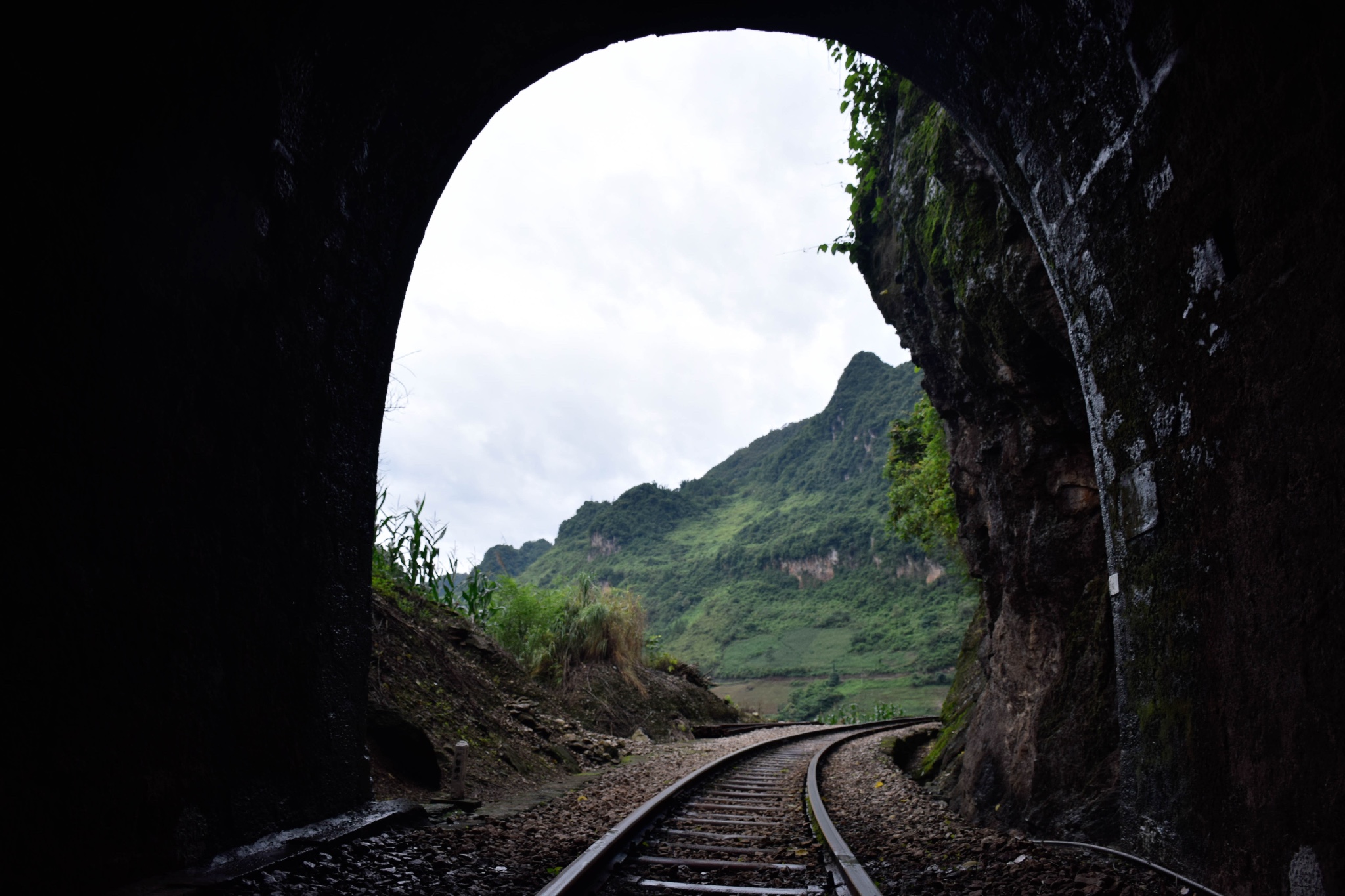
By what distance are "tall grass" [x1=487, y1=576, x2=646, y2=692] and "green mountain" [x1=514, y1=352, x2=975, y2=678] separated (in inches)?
544

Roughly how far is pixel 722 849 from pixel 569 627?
887 cm

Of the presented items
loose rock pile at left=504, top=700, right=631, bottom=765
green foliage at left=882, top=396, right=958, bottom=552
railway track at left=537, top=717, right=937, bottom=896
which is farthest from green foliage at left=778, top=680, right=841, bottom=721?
railway track at left=537, top=717, right=937, bottom=896

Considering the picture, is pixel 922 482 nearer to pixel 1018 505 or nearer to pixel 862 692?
pixel 1018 505

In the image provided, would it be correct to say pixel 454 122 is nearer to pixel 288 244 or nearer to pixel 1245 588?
pixel 288 244

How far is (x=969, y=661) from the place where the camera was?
9.20m

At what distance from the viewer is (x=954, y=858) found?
392 centimetres

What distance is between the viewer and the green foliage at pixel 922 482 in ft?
41.1

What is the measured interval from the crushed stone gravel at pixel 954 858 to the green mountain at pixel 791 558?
19.0 m

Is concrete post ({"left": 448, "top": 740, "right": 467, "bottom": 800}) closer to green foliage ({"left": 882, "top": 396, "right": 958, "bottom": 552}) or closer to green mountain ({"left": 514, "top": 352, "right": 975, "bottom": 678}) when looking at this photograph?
green foliage ({"left": 882, "top": 396, "right": 958, "bottom": 552})

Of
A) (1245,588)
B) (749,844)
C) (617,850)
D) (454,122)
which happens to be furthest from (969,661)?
(454,122)

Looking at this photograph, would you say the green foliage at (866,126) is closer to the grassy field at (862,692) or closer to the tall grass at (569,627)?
the tall grass at (569,627)

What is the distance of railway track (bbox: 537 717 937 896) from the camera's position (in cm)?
336

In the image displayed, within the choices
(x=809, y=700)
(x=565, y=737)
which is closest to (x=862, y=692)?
(x=809, y=700)

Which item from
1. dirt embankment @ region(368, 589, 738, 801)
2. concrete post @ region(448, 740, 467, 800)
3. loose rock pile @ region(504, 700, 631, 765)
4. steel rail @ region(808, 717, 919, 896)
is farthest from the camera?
loose rock pile @ region(504, 700, 631, 765)
